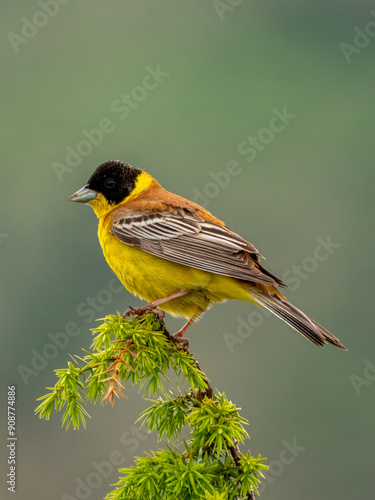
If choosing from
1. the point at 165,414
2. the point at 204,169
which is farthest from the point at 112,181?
the point at 204,169

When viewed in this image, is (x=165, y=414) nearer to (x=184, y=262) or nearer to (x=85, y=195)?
(x=184, y=262)

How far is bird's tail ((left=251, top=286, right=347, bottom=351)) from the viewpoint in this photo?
4.21m

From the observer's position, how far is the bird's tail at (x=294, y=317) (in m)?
4.21

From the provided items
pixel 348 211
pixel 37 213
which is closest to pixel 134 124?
pixel 37 213

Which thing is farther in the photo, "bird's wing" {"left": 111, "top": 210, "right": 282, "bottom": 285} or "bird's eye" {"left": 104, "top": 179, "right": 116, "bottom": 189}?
"bird's eye" {"left": 104, "top": 179, "right": 116, "bottom": 189}

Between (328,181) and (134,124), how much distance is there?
28.6 ft

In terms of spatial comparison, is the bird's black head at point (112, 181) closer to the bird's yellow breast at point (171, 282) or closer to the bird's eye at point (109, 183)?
the bird's eye at point (109, 183)

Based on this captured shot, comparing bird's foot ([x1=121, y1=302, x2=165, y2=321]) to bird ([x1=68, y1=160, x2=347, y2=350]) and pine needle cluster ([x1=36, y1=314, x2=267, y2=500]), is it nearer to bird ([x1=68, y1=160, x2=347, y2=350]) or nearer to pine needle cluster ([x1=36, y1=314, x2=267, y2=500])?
pine needle cluster ([x1=36, y1=314, x2=267, y2=500])

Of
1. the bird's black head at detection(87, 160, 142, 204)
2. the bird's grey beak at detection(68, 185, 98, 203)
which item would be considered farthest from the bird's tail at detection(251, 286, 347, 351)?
the bird's grey beak at detection(68, 185, 98, 203)

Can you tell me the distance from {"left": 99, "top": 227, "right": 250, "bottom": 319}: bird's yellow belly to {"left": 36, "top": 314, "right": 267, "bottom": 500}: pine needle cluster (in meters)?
1.01

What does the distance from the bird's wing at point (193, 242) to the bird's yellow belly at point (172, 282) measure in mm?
76

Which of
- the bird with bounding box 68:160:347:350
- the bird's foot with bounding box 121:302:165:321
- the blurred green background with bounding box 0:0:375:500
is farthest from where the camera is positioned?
the blurred green background with bounding box 0:0:375:500

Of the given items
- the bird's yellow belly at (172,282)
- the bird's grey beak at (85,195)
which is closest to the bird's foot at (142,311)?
the bird's yellow belly at (172,282)

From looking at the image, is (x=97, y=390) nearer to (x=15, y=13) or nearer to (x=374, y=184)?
(x=374, y=184)
